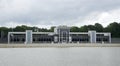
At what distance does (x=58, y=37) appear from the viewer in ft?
304

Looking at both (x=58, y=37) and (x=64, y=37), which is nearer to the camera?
(x=64, y=37)

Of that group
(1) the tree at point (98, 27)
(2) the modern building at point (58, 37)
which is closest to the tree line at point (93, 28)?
(1) the tree at point (98, 27)

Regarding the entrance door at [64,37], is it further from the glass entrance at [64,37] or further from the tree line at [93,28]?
the tree line at [93,28]

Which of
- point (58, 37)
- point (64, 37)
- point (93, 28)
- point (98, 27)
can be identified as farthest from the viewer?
point (93, 28)

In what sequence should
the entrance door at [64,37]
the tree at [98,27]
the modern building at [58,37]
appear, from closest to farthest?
1. the entrance door at [64,37]
2. the modern building at [58,37]
3. the tree at [98,27]

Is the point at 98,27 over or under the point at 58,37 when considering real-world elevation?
over

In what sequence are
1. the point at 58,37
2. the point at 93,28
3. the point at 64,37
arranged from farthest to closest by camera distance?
the point at 93,28
the point at 58,37
the point at 64,37

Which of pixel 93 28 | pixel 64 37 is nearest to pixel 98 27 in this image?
pixel 93 28

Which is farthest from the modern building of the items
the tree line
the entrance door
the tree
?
the tree

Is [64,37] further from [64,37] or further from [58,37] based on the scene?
[58,37]

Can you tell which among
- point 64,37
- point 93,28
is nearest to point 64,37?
point 64,37

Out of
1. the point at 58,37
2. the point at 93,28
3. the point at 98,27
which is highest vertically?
the point at 98,27

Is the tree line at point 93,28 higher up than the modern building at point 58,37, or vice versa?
the tree line at point 93,28

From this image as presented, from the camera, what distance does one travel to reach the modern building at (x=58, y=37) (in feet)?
304
